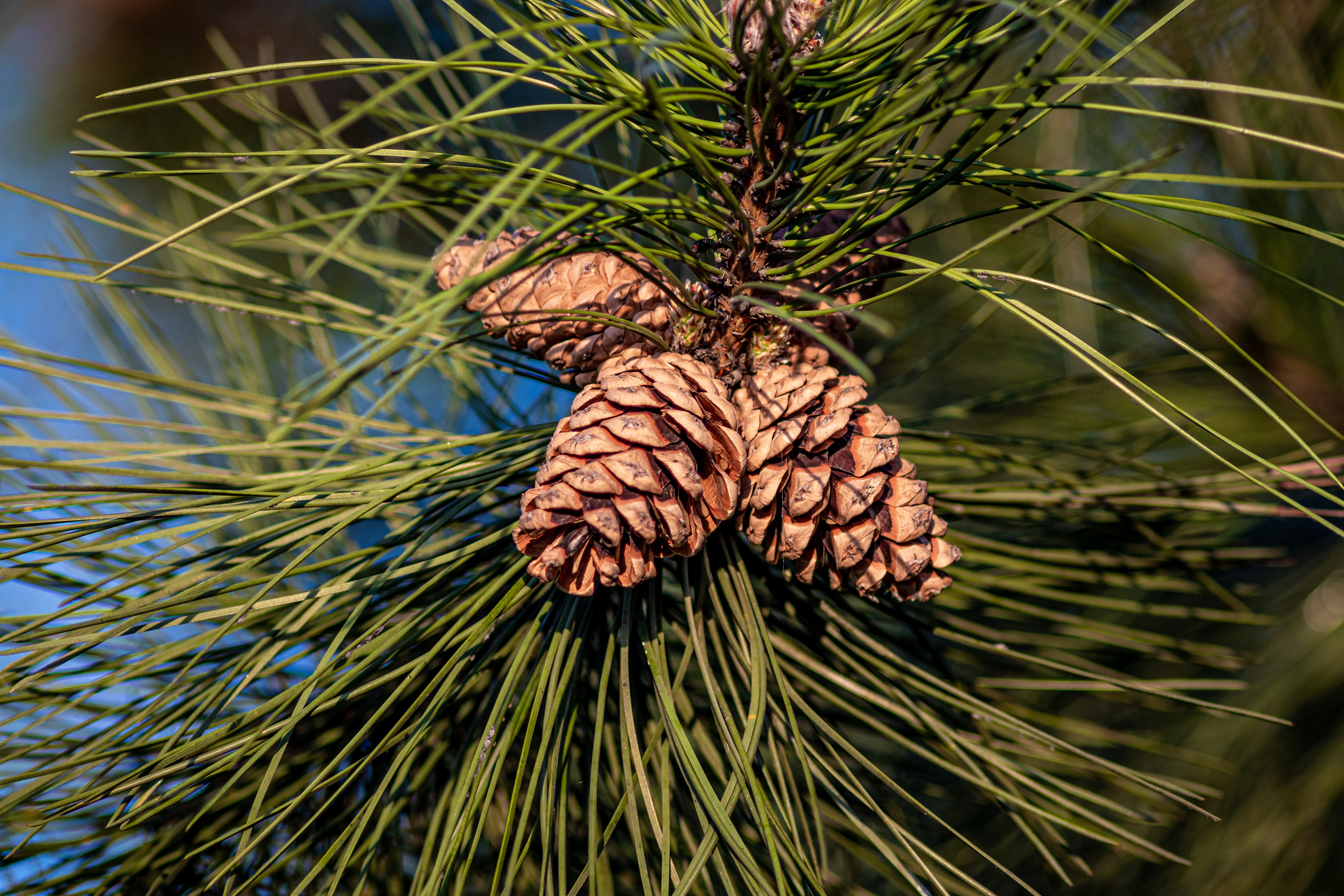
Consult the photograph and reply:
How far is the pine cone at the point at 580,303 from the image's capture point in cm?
49

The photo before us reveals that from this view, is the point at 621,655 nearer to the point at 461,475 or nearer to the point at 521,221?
the point at 461,475

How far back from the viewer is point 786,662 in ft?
1.86

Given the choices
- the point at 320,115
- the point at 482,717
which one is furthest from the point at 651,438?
the point at 320,115

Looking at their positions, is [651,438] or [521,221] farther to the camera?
[521,221]

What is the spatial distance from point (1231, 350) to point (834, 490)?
65 centimetres

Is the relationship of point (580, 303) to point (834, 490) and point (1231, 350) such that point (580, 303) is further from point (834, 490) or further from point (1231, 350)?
point (1231, 350)

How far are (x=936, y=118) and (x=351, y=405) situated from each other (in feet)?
2.10

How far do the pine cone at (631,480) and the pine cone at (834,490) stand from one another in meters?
0.03

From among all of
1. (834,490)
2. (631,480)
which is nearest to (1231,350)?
(834,490)

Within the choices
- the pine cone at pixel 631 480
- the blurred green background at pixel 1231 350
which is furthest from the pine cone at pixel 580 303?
the blurred green background at pixel 1231 350

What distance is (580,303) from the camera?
1.61 feet

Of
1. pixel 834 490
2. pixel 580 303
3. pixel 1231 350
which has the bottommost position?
pixel 1231 350

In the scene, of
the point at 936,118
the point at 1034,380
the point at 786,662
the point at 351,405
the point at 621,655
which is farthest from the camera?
the point at 1034,380

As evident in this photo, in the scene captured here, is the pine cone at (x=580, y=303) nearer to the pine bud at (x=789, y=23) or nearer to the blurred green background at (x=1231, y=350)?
the pine bud at (x=789, y=23)
